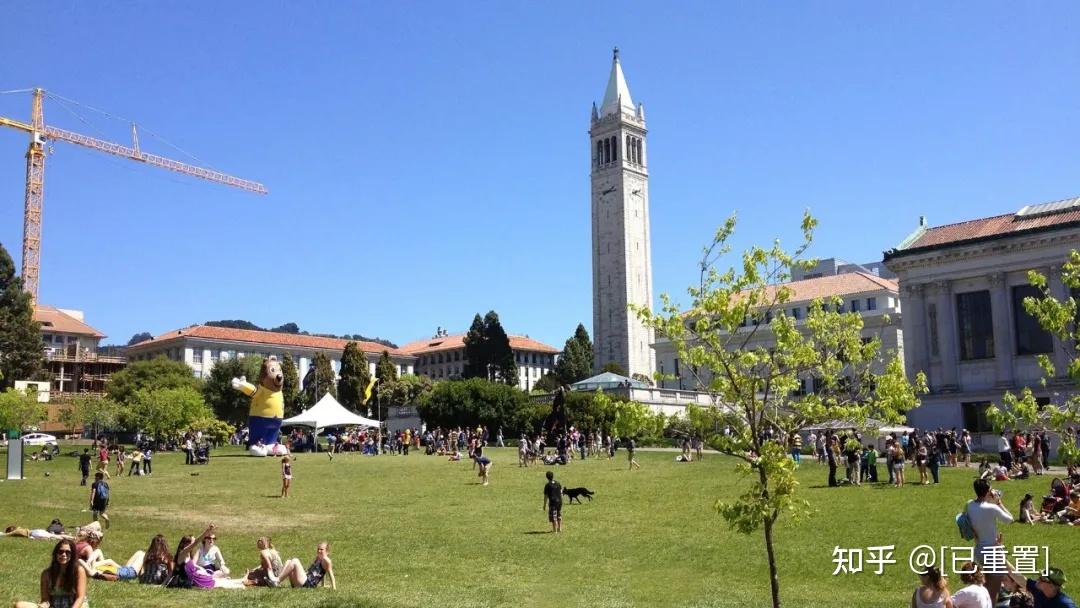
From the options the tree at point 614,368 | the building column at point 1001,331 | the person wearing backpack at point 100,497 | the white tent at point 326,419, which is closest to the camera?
the person wearing backpack at point 100,497

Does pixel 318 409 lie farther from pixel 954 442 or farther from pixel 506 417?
pixel 954 442

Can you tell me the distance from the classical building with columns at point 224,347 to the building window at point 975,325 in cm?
8407

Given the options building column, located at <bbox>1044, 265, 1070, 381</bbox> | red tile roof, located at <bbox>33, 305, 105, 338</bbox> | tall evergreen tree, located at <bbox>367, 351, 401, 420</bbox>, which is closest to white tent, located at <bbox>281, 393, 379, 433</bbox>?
building column, located at <bbox>1044, 265, 1070, 381</bbox>

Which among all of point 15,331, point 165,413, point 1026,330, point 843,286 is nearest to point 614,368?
point 843,286

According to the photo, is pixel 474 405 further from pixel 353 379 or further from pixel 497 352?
pixel 497 352

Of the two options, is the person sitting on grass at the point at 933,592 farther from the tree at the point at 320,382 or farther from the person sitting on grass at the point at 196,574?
the tree at the point at 320,382

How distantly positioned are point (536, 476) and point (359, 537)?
1479 cm

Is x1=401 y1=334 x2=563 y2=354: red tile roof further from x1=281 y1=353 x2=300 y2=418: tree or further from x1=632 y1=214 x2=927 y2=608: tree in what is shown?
x1=632 y1=214 x2=927 y2=608: tree

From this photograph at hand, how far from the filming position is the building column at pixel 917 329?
55625 millimetres

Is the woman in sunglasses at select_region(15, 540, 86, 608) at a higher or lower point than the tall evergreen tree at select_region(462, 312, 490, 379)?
lower

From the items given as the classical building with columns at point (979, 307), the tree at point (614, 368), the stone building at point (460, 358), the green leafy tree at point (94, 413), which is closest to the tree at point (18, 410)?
the green leafy tree at point (94, 413)

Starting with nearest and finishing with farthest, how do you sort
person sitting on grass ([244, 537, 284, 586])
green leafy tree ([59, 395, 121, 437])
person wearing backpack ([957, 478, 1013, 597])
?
person wearing backpack ([957, 478, 1013, 597]) → person sitting on grass ([244, 537, 284, 586]) → green leafy tree ([59, 395, 121, 437])

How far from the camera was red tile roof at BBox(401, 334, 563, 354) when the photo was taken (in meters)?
145

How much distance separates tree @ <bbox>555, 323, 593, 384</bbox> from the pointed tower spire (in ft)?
102
